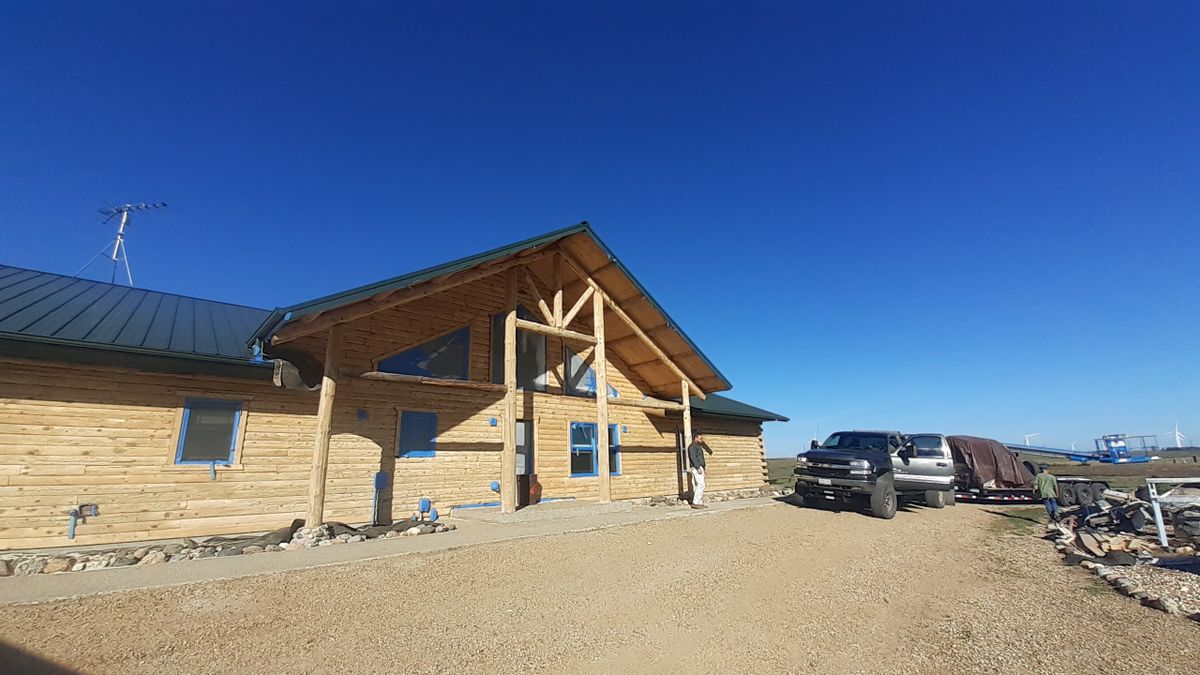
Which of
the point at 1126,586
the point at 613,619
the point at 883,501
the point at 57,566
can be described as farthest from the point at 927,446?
the point at 57,566

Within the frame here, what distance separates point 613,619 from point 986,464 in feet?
62.2

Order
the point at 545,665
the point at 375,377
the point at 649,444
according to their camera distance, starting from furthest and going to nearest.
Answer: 1. the point at 649,444
2. the point at 375,377
3. the point at 545,665

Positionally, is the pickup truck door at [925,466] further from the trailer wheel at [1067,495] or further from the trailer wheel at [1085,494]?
the trailer wheel at [1085,494]

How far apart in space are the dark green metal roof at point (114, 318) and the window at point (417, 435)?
3.38 metres

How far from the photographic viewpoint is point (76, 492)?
8.08 m

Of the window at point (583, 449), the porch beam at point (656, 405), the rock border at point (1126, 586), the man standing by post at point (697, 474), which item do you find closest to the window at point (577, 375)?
the porch beam at point (656, 405)

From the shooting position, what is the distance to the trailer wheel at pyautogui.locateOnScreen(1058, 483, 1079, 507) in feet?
49.8

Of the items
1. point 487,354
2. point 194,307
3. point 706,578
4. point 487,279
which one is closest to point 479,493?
point 487,354

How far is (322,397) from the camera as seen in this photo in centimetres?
904

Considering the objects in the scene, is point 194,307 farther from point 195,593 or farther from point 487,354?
point 195,593

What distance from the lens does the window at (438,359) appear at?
37.4 ft

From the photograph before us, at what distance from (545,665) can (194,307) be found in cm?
1219

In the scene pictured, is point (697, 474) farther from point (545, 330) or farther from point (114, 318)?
point (114, 318)

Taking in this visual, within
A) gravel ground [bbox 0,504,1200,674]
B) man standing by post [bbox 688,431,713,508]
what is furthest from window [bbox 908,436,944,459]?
gravel ground [bbox 0,504,1200,674]
